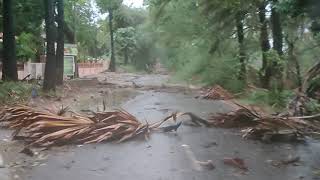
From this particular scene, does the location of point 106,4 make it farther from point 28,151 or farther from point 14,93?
point 28,151

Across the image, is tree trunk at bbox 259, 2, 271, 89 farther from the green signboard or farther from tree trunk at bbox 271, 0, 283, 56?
the green signboard

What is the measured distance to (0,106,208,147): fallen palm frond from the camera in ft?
39.3

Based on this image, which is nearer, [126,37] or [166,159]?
[166,159]

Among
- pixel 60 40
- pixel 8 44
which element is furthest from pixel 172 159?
pixel 60 40

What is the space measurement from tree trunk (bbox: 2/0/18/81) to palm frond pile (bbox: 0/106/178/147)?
50.8ft

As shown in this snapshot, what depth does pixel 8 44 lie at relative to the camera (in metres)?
28.3

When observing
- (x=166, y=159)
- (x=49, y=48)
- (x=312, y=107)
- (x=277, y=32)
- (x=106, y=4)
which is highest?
(x=106, y=4)

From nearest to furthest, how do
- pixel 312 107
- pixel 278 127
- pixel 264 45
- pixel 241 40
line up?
pixel 278 127
pixel 312 107
pixel 264 45
pixel 241 40

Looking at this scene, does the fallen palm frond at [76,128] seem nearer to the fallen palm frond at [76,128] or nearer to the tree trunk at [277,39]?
the fallen palm frond at [76,128]

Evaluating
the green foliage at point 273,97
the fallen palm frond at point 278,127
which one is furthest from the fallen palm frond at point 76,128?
the green foliage at point 273,97

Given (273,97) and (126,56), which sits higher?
(126,56)

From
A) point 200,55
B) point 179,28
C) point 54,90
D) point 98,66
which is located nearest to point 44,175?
point 54,90

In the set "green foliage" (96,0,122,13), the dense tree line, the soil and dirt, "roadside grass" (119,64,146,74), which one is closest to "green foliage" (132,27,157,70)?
"roadside grass" (119,64,146,74)

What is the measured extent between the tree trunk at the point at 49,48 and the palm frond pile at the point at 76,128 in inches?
478
